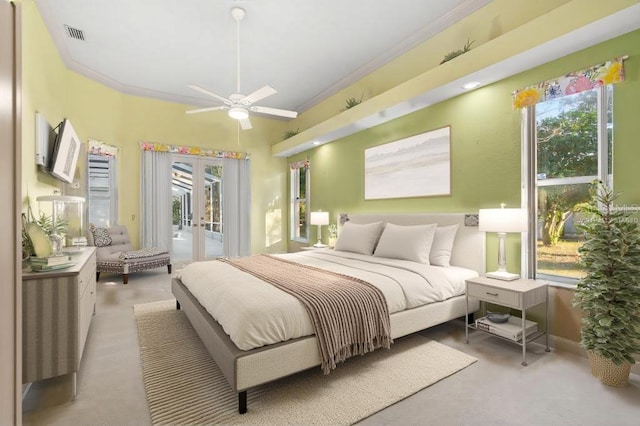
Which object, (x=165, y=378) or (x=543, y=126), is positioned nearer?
(x=165, y=378)

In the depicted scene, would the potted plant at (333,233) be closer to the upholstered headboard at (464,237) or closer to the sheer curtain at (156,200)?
the upholstered headboard at (464,237)

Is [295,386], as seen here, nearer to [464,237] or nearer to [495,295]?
[495,295]

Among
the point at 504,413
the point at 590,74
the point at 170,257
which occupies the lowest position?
the point at 504,413

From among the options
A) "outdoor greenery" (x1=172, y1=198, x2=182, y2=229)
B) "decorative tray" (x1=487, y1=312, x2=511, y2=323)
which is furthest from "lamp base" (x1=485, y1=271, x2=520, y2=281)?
"outdoor greenery" (x1=172, y1=198, x2=182, y2=229)

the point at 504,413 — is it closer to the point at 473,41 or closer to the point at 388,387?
the point at 388,387

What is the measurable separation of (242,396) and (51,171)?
305 centimetres

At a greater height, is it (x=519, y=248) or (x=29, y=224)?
(x=29, y=224)

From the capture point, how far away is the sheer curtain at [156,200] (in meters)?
5.89

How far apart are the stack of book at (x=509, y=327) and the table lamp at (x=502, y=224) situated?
0.39 metres

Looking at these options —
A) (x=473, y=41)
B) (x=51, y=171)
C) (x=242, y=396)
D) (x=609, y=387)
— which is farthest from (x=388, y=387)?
(x=51, y=171)

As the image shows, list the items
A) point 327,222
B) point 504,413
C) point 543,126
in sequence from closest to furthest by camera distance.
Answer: point 504,413, point 543,126, point 327,222

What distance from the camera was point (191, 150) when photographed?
6297 millimetres

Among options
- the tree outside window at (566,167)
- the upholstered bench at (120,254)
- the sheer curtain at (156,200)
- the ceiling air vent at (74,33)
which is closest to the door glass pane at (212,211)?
the sheer curtain at (156,200)

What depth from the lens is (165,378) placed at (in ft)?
7.51
